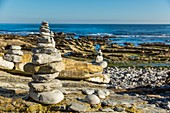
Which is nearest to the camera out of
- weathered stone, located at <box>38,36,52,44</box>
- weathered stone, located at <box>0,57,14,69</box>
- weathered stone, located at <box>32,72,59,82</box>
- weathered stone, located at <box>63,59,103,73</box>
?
weathered stone, located at <box>32,72,59,82</box>

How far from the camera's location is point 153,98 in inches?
615

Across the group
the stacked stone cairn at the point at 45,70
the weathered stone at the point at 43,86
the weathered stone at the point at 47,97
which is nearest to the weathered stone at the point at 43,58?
the stacked stone cairn at the point at 45,70

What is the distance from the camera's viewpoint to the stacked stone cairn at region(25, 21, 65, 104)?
10492 millimetres

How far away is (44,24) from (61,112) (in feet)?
10.2

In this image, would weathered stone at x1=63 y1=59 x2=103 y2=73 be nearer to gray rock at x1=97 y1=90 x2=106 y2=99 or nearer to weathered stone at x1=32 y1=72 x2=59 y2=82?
gray rock at x1=97 y1=90 x2=106 y2=99

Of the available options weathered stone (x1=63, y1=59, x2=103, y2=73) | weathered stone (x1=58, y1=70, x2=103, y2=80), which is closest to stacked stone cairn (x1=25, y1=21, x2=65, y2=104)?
weathered stone (x1=58, y1=70, x2=103, y2=80)

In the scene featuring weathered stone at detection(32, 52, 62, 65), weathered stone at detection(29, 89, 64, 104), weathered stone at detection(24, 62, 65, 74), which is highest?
weathered stone at detection(32, 52, 62, 65)

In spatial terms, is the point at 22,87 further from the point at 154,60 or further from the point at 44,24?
the point at 154,60

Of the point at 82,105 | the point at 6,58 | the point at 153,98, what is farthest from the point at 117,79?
the point at 82,105

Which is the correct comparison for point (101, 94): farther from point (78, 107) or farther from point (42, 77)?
point (42, 77)

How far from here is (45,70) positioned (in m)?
10.7

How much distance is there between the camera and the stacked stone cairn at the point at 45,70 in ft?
34.4

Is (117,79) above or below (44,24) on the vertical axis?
below

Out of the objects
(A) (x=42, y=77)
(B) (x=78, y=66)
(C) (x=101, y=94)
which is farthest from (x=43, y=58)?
(B) (x=78, y=66)
